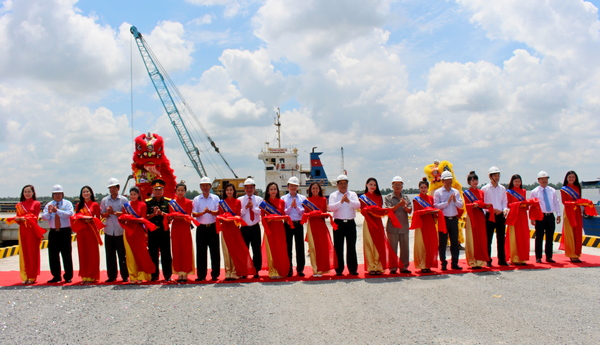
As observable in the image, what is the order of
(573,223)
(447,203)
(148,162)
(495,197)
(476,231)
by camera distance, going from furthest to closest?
(148,162) → (573,223) → (495,197) → (476,231) → (447,203)

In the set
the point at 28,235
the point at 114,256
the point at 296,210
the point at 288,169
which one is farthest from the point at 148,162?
the point at 288,169

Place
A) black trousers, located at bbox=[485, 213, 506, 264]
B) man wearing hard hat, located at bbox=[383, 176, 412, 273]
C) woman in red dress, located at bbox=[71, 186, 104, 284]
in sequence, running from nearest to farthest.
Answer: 1. woman in red dress, located at bbox=[71, 186, 104, 284]
2. man wearing hard hat, located at bbox=[383, 176, 412, 273]
3. black trousers, located at bbox=[485, 213, 506, 264]

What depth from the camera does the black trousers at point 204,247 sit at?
6.55m


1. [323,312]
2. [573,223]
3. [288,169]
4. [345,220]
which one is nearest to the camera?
[323,312]

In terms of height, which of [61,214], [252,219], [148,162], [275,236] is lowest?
[275,236]

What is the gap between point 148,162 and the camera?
12.2 metres

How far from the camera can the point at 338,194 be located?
266 inches

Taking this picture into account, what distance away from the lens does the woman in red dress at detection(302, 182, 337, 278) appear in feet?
21.7

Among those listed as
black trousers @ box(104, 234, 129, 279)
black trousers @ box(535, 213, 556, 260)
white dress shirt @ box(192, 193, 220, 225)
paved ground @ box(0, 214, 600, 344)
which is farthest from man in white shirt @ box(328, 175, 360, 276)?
→ black trousers @ box(535, 213, 556, 260)

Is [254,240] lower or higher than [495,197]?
lower

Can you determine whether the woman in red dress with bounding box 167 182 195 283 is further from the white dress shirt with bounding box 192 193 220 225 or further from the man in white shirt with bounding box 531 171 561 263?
the man in white shirt with bounding box 531 171 561 263

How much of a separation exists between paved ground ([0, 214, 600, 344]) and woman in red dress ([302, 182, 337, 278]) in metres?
0.44

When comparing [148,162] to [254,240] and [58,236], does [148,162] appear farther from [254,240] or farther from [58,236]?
[254,240]

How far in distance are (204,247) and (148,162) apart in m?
6.50
